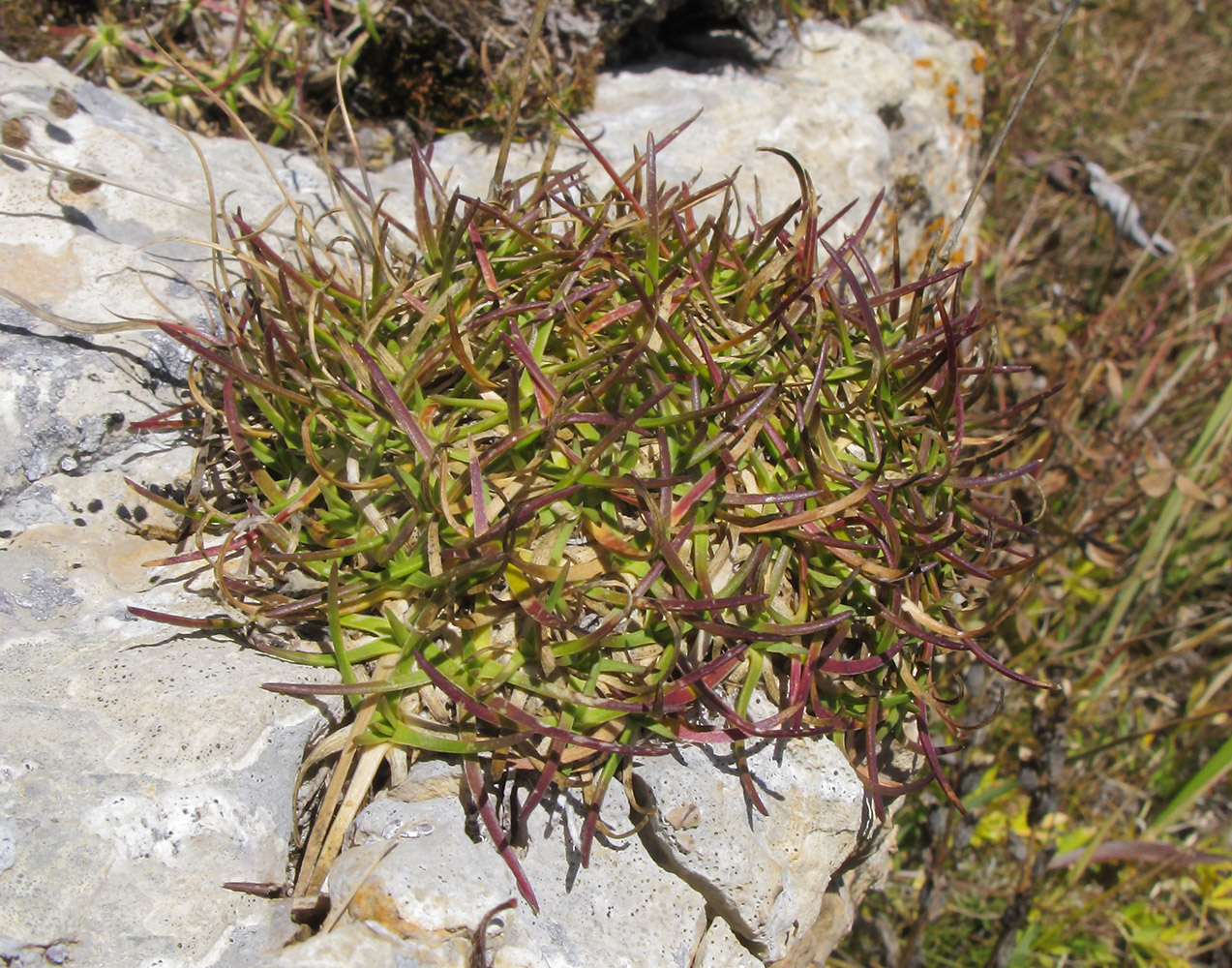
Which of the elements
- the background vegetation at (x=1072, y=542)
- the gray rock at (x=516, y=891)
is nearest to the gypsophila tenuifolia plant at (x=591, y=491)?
the gray rock at (x=516, y=891)

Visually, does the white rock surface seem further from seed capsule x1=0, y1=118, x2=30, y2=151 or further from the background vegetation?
seed capsule x1=0, y1=118, x2=30, y2=151

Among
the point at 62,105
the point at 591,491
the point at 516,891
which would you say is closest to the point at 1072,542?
the point at 591,491

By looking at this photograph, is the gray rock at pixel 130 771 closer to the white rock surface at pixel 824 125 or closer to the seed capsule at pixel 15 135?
the seed capsule at pixel 15 135

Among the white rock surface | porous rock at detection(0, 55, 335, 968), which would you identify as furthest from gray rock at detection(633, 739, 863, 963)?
the white rock surface

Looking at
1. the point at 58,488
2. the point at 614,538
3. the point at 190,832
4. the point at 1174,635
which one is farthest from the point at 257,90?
the point at 1174,635

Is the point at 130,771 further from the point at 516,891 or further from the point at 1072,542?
the point at 1072,542
